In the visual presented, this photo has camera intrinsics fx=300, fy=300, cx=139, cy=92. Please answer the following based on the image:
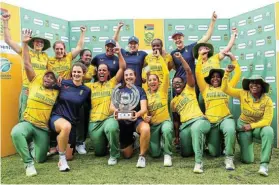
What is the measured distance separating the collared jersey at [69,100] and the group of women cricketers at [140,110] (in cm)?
2

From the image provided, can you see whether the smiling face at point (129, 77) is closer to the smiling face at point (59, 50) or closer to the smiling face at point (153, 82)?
the smiling face at point (153, 82)

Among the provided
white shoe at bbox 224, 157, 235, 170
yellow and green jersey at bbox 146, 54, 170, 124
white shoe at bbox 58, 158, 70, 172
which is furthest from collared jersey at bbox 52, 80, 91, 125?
white shoe at bbox 224, 157, 235, 170

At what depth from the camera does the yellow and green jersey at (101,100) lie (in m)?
4.99

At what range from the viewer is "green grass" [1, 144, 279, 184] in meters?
3.93

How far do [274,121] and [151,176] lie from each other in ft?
10.5

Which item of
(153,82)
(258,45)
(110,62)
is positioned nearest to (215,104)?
(153,82)

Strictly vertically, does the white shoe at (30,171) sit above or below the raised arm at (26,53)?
below

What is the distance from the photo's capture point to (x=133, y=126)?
4855 millimetres

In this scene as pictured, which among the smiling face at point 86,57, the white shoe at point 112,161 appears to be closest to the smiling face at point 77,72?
the smiling face at point 86,57

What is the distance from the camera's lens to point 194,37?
7.34m

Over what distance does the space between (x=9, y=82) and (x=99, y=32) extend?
8.60 ft

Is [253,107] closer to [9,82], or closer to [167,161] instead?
[167,161]

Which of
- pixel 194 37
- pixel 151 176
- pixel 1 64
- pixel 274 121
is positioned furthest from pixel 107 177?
pixel 194 37

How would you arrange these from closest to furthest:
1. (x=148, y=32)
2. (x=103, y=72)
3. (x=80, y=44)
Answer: (x=103, y=72)
(x=80, y=44)
(x=148, y=32)
